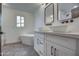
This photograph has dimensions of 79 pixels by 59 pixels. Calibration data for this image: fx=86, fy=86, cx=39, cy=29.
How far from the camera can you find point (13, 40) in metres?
4.31

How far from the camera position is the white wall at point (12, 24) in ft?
13.4

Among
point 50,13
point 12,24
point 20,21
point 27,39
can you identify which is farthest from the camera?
point 20,21

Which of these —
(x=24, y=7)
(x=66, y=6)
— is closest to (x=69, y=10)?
(x=66, y=6)

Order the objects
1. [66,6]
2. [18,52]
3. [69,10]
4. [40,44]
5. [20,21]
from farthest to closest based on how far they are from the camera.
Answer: [20,21] → [18,52] → [40,44] → [66,6] → [69,10]

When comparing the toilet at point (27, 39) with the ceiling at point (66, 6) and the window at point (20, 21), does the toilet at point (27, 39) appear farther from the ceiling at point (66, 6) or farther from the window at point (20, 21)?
the ceiling at point (66, 6)

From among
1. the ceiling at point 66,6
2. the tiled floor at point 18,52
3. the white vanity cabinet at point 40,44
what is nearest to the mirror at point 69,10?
the ceiling at point 66,6

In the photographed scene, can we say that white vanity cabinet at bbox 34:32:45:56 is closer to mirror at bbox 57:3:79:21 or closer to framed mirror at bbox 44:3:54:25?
framed mirror at bbox 44:3:54:25

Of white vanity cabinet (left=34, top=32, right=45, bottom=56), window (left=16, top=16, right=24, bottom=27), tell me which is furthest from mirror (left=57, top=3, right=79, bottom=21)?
window (left=16, top=16, right=24, bottom=27)

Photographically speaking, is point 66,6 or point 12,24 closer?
point 66,6

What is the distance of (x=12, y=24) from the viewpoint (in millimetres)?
4328

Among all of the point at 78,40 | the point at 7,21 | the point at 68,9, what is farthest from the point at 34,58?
the point at 7,21

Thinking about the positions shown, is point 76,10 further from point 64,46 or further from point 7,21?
point 7,21

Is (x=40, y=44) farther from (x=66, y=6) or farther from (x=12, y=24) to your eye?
(x=12, y=24)

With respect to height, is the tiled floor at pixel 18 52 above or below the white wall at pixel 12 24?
below
